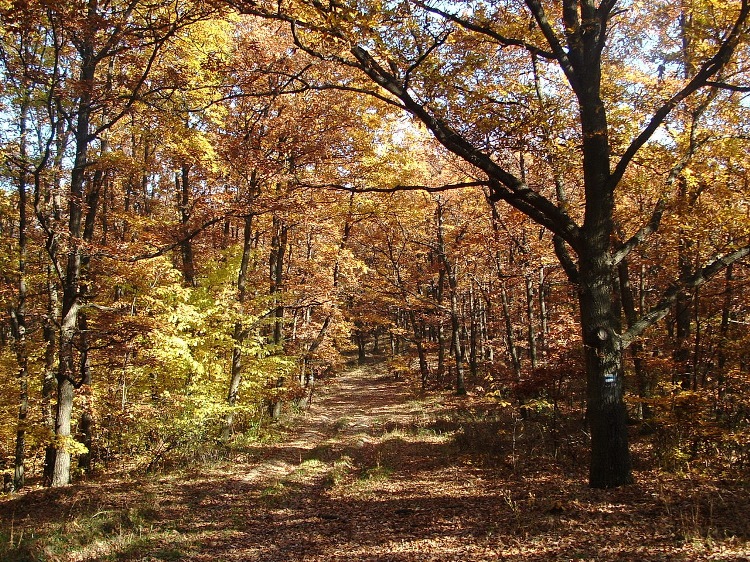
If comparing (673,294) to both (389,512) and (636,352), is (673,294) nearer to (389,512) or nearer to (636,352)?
(636,352)

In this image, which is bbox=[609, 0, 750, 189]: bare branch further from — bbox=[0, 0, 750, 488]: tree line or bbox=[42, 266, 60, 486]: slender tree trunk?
bbox=[42, 266, 60, 486]: slender tree trunk

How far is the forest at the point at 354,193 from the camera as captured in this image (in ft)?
23.1

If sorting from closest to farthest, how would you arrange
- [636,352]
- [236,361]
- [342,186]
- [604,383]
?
[604,383] → [342,186] → [636,352] → [236,361]

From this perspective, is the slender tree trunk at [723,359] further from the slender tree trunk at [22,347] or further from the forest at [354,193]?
the slender tree trunk at [22,347]

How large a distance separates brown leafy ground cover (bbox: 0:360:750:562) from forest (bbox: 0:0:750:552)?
0.99 metres

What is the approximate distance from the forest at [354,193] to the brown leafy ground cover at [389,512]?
3.25ft

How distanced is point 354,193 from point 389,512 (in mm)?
7553

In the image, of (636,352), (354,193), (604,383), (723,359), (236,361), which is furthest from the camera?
(236,361)

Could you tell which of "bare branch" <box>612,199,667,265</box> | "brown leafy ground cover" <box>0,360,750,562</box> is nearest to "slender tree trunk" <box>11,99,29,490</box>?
"brown leafy ground cover" <box>0,360,750,562</box>

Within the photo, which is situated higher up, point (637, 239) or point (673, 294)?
point (637, 239)

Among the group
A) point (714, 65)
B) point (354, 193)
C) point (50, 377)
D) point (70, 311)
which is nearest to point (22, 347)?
point (50, 377)

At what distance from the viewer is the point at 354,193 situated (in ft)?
38.3

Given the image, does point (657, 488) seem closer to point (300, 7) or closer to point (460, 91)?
point (460, 91)

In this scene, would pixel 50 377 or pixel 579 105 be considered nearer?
pixel 579 105
